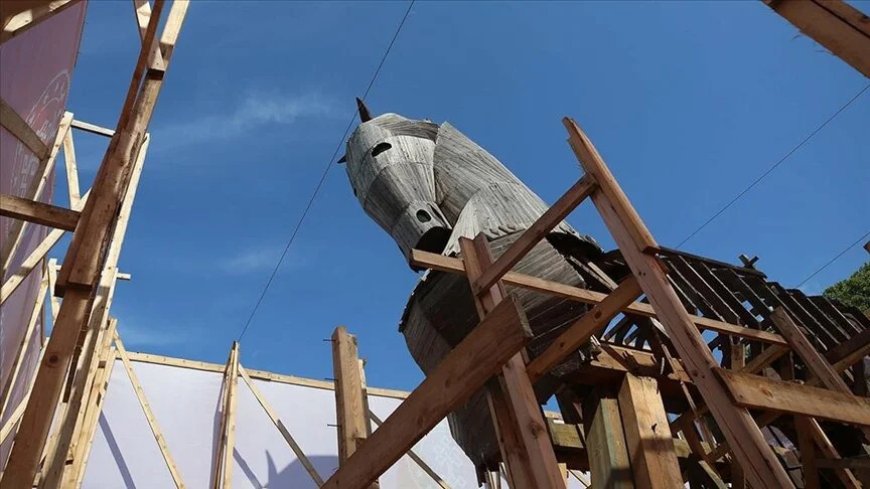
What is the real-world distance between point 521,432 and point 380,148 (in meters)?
5.72

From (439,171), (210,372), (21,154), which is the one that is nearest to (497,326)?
(21,154)

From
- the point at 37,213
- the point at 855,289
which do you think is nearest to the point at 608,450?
the point at 37,213

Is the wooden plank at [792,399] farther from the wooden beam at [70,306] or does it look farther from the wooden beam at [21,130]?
the wooden beam at [21,130]

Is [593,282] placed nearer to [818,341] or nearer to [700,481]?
[700,481]

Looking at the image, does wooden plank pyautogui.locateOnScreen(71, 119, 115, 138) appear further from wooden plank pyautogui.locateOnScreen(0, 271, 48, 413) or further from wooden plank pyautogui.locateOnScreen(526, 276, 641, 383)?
wooden plank pyautogui.locateOnScreen(526, 276, 641, 383)

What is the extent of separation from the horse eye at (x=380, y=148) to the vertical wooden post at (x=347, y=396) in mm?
4173

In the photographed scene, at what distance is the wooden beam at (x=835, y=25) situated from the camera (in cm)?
203

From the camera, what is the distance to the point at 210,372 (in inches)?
424

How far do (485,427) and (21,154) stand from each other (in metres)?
4.29

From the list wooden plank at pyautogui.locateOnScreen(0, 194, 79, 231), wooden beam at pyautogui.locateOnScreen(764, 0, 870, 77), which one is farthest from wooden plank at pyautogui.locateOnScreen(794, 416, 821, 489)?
wooden plank at pyautogui.locateOnScreen(0, 194, 79, 231)

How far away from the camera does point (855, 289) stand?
20531mm

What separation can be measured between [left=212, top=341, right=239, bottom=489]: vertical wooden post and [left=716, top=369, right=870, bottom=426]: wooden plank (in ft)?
24.2

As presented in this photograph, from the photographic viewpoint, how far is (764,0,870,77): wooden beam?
2.03 metres

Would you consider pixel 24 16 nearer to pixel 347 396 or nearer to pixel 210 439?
pixel 347 396
